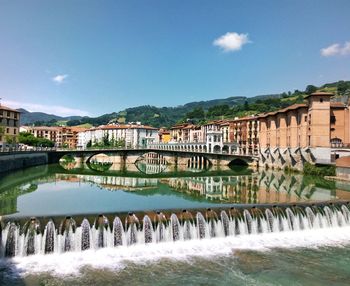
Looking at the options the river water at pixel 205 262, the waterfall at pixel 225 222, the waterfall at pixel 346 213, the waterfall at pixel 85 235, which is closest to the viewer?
the river water at pixel 205 262

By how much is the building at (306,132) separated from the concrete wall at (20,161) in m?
48.7

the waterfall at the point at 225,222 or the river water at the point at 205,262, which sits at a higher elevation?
the waterfall at the point at 225,222

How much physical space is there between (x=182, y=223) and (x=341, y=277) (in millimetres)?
8613

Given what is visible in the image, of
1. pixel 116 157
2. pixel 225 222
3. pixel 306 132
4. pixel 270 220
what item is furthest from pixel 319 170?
pixel 116 157

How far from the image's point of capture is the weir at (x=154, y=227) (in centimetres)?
1653

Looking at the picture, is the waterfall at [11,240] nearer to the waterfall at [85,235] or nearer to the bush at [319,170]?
the waterfall at [85,235]

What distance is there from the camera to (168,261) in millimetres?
16266

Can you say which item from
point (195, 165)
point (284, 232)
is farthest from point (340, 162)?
point (195, 165)

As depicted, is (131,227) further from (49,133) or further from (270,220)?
(49,133)

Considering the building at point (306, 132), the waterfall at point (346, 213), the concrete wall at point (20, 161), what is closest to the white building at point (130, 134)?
the concrete wall at point (20, 161)

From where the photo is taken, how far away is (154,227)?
18547 mm

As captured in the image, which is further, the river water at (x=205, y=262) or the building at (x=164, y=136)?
the building at (x=164, y=136)

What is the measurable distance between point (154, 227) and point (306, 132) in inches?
1747

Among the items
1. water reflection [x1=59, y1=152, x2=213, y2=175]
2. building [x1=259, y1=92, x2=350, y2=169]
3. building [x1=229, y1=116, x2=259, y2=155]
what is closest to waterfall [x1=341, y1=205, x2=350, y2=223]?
building [x1=259, y1=92, x2=350, y2=169]
